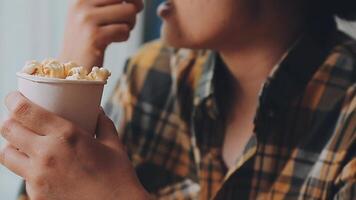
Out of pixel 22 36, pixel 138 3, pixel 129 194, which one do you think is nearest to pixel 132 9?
pixel 138 3

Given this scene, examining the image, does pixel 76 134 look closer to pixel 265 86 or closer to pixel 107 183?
pixel 107 183

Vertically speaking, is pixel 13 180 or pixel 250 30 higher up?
pixel 250 30

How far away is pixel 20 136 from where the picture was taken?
784mm

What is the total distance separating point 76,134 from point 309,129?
0.60 m

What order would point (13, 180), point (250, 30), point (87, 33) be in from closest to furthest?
1. point (87, 33)
2. point (250, 30)
3. point (13, 180)

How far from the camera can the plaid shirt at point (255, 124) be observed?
119 cm

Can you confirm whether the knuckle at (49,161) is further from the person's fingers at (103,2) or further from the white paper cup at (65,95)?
the person's fingers at (103,2)

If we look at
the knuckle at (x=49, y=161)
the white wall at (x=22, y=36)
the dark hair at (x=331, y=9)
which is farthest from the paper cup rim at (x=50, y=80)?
the white wall at (x=22, y=36)

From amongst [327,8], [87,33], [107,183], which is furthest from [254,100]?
[107,183]

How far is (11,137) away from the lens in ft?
2.61

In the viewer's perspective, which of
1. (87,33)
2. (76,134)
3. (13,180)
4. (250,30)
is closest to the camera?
(76,134)

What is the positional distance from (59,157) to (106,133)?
0.09 meters

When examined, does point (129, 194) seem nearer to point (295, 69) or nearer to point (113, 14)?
point (113, 14)

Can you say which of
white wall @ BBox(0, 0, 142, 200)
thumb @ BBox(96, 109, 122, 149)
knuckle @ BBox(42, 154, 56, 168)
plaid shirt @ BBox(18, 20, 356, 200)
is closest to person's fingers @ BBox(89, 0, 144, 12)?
plaid shirt @ BBox(18, 20, 356, 200)
